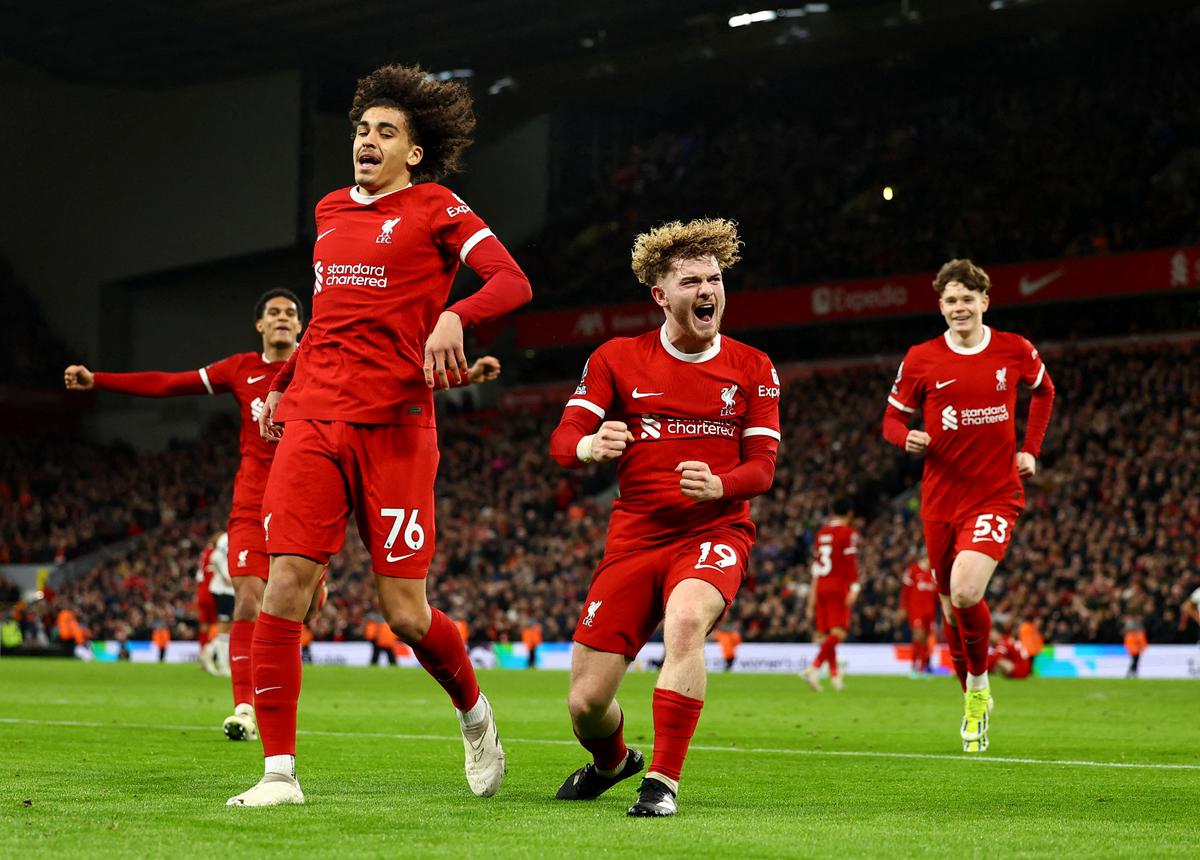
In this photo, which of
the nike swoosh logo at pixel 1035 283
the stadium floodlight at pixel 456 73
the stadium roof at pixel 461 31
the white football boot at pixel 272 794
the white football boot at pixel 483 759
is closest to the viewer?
the white football boot at pixel 272 794

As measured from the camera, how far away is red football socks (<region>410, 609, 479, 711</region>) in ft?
20.8

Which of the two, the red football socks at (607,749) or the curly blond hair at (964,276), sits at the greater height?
the curly blond hair at (964,276)

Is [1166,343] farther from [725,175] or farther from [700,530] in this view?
[700,530]

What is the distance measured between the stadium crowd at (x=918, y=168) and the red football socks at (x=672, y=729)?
3011 cm

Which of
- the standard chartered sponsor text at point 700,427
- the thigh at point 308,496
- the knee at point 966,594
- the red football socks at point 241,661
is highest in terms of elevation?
the standard chartered sponsor text at point 700,427

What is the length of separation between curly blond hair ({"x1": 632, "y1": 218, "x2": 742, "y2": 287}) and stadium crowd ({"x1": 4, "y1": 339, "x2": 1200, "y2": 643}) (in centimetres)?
1903

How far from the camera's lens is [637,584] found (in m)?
6.20

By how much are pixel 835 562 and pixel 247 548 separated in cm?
1174

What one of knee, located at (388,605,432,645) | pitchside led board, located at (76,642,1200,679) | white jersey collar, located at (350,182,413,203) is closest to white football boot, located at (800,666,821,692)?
pitchside led board, located at (76,642,1200,679)

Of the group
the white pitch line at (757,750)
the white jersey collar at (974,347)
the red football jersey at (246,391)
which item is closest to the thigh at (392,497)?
the red football jersey at (246,391)

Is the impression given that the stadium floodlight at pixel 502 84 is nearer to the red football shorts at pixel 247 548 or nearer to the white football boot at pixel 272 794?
the red football shorts at pixel 247 548

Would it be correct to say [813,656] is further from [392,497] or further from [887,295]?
[392,497]

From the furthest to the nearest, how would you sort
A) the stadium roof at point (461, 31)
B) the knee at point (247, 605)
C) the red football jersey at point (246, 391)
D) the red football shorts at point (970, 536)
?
1. the stadium roof at point (461, 31)
2. the red football shorts at point (970, 536)
3. the knee at point (247, 605)
4. the red football jersey at point (246, 391)

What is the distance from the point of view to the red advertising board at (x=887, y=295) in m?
32.8
